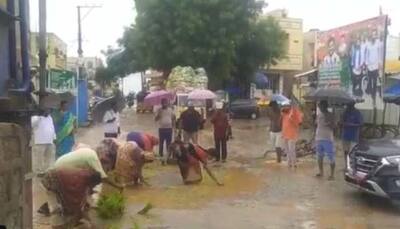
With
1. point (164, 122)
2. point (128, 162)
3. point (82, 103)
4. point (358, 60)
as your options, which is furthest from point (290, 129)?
point (82, 103)

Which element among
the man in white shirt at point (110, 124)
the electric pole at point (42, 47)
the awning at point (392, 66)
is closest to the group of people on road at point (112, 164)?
the man in white shirt at point (110, 124)

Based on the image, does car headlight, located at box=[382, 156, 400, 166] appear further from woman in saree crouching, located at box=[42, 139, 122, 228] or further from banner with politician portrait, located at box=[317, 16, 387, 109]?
banner with politician portrait, located at box=[317, 16, 387, 109]

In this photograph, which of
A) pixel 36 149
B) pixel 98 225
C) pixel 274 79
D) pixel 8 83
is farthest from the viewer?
pixel 274 79

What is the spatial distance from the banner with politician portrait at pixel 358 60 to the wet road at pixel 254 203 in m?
7.95

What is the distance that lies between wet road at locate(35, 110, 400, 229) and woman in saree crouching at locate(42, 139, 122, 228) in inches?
33.9

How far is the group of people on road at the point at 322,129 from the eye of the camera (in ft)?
40.8

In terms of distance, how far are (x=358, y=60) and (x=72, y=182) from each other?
17.6m

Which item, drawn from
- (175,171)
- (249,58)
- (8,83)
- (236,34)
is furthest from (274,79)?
(8,83)

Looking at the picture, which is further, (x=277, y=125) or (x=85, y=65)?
(x=85, y=65)

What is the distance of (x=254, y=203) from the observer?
9.88 m

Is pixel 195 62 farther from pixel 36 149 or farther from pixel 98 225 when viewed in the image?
pixel 98 225

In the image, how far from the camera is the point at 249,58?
126 feet

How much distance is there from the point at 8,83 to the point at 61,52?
36.3m

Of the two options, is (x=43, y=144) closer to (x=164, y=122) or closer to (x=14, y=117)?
(x=164, y=122)
